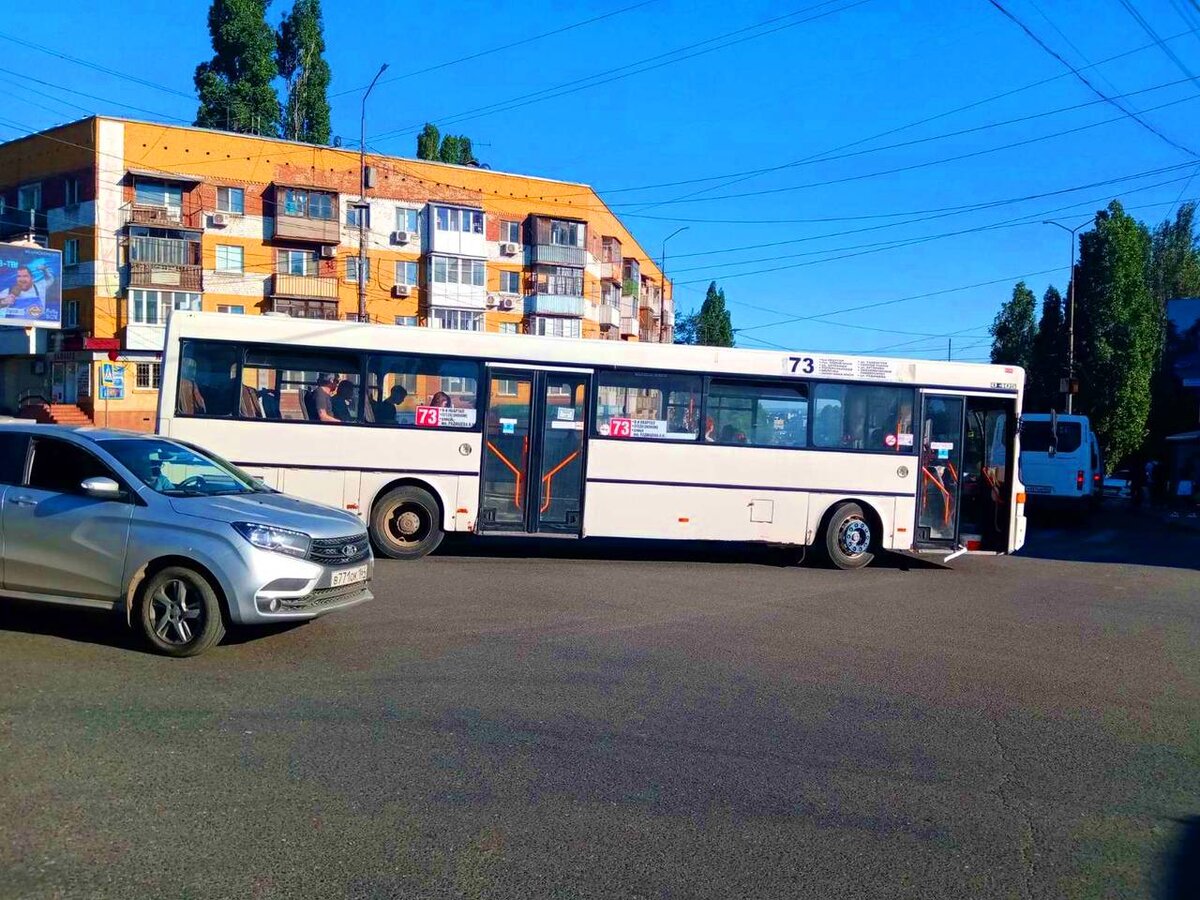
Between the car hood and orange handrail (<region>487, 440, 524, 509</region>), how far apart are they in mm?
5471

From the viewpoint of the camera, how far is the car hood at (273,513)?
300 inches

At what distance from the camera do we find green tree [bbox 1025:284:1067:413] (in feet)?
169

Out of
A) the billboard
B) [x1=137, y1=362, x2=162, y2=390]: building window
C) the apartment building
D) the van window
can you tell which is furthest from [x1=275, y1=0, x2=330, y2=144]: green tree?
the van window

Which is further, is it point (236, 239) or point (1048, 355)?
point (1048, 355)

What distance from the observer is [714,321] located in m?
84.6

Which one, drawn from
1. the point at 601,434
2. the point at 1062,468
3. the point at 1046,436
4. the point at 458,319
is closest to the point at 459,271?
the point at 458,319

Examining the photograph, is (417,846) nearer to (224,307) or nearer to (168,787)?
(168,787)

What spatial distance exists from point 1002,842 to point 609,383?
33.1ft

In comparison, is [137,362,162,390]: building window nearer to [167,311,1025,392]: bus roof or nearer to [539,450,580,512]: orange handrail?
[167,311,1025,392]: bus roof

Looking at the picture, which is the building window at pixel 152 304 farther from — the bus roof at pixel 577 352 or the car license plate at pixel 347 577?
Answer: the car license plate at pixel 347 577

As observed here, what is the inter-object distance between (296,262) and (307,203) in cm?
302

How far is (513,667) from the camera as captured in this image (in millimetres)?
7734

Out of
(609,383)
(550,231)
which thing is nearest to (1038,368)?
(550,231)

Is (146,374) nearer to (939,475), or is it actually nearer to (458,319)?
(458,319)
